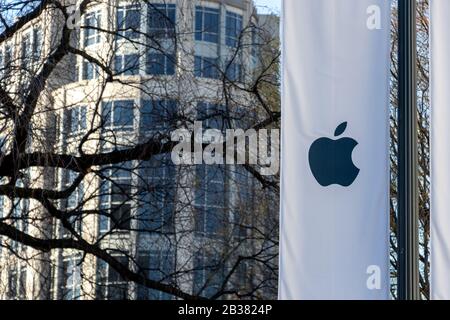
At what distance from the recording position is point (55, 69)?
14578mm

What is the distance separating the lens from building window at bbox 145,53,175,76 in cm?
1544

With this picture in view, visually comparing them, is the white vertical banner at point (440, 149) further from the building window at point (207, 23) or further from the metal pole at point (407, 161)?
the building window at point (207, 23)

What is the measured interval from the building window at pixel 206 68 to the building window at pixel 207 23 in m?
0.45

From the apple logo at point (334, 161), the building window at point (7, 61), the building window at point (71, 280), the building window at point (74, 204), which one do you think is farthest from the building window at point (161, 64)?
the apple logo at point (334, 161)

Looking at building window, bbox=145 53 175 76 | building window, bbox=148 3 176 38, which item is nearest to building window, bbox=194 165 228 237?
building window, bbox=145 53 175 76

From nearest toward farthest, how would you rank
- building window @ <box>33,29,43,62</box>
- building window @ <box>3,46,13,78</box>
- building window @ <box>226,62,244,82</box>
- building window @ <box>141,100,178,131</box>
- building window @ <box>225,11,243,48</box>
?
building window @ <box>3,46,13,78</box>, building window @ <box>33,29,43,62</box>, building window @ <box>141,100,178,131</box>, building window @ <box>226,62,244,82</box>, building window @ <box>225,11,243,48</box>

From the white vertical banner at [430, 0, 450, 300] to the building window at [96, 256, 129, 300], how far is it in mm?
7519

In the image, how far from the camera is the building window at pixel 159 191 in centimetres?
1571

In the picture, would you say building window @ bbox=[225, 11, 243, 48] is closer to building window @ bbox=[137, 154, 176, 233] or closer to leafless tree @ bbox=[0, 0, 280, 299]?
leafless tree @ bbox=[0, 0, 280, 299]

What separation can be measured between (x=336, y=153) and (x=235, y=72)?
299 inches

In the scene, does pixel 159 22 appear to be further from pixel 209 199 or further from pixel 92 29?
pixel 209 199

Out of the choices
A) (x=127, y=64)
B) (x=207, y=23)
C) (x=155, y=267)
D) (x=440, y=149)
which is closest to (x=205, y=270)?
(x=155, y=267)
